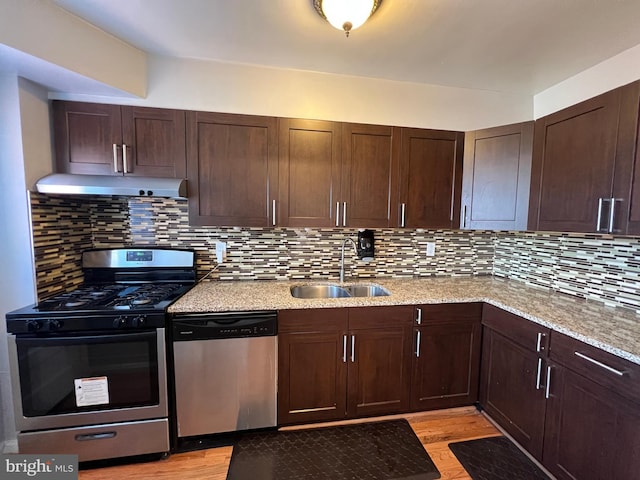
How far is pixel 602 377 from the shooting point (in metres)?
1.27

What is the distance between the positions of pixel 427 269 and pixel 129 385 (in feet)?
8.00

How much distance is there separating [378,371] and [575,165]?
181cm

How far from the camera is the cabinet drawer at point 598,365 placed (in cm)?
116

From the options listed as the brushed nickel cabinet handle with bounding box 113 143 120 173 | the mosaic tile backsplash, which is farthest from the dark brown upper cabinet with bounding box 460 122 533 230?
the brushed nickel cabinet handle with bounding box 113 143 120 173

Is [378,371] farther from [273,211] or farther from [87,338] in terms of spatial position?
[87,338]

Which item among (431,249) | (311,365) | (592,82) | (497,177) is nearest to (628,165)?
(497,177)

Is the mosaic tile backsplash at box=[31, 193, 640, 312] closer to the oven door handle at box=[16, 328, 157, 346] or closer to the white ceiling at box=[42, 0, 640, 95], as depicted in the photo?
the oven door handle at box=[16, 328, 157, 346]

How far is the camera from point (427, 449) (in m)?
1.76

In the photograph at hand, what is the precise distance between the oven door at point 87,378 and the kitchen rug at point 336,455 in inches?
24.2

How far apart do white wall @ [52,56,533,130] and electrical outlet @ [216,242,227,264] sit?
102cm

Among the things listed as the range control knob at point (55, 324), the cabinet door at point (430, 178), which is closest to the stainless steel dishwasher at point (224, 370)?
the range control knob at point (55, 324)

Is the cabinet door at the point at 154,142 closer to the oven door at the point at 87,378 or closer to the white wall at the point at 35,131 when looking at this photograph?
the white wall at the point at 35,131

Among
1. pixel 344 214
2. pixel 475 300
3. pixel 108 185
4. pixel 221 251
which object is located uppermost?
pixel 108 185

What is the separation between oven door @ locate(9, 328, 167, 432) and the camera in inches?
60.2
